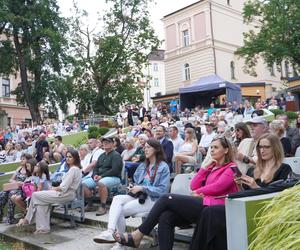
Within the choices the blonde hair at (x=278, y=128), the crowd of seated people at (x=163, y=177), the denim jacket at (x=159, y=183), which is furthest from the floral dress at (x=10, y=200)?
the blonde hair at (x=278, y=128)

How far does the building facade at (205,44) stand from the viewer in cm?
4103

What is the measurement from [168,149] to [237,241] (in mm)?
5020

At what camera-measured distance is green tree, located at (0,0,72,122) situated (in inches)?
1141

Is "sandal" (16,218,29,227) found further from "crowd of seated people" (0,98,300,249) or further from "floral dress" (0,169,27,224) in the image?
"floral dress" (0,169,27,224)

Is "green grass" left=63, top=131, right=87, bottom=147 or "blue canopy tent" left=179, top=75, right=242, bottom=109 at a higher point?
"blue canopy tent" left=179, top=75, right=242, bottom=109

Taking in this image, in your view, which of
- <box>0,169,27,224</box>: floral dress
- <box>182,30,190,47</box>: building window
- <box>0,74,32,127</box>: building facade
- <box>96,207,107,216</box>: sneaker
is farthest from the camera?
<box>0,74,32,127</box>: building facade

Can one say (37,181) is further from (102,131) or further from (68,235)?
(102,131)

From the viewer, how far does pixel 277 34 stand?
30.8 metres

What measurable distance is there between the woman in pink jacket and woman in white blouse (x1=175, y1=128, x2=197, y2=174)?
360 centimetres

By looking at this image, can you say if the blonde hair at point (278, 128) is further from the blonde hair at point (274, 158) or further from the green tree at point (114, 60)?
the green tree at point (114, 60)

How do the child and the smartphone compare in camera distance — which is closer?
the smartphone

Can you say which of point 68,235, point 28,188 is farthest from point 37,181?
point 68,235

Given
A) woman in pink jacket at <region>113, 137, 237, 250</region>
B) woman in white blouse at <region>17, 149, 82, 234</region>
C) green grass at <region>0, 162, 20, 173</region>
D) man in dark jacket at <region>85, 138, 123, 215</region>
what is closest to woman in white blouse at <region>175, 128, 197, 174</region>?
man in dark jacket at <region>85, 138, 123, 215</region>

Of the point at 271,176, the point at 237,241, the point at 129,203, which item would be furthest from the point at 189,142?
the point at 237,241
